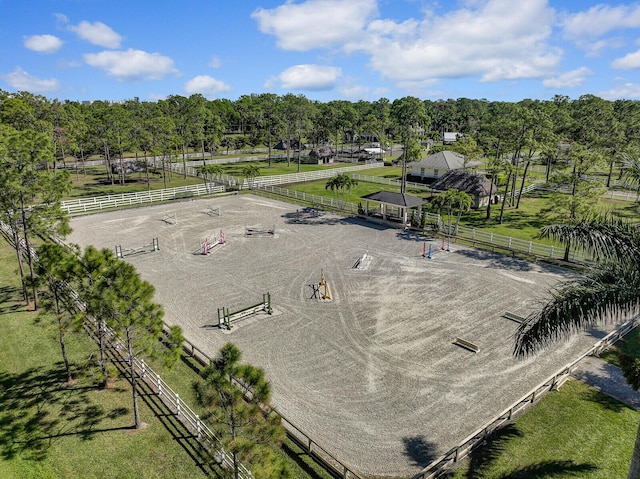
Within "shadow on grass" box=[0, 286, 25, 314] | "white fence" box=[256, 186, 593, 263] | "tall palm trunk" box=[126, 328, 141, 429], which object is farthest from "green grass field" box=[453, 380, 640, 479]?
"shadow on grass" box=[0, 286, 25, 314]

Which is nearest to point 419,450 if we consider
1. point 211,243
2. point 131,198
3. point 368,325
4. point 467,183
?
point 368,325

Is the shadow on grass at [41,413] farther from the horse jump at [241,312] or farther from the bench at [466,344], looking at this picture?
the bench at [466,344]

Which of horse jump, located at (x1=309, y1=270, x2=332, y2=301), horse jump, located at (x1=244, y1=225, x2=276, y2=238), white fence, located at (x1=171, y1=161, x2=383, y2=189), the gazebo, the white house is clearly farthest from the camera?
the white house

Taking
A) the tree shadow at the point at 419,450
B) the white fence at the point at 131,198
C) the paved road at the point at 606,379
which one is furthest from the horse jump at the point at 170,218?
the paved road at the point at 606,379

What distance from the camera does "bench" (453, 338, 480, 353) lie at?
17109mm

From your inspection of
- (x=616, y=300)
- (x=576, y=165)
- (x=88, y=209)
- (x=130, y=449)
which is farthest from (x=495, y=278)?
(x=88, y=209)

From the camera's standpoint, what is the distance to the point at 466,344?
57.1ft

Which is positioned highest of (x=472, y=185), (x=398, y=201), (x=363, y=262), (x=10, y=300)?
(x=472, y=185)

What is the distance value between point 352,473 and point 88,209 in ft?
131

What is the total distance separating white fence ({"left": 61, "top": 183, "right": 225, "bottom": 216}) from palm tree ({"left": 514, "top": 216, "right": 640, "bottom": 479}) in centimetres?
3954

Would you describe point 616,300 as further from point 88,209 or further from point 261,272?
point 88,209

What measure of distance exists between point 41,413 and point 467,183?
40.2 metres

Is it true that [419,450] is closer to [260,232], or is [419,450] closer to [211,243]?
[211,243]

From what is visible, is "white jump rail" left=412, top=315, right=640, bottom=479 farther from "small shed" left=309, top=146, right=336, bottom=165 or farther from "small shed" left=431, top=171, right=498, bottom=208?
"small shed" left=309, top=146, right=336, bottom=165
